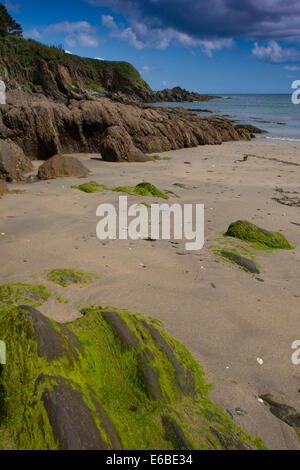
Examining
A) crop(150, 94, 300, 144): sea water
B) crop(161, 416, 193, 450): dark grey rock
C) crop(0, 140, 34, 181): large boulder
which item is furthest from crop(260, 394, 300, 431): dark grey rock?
crop(150, 94, 300, 144): sea water

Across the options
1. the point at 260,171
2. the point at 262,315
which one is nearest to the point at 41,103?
the point at 260,171

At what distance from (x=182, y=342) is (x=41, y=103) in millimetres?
12923

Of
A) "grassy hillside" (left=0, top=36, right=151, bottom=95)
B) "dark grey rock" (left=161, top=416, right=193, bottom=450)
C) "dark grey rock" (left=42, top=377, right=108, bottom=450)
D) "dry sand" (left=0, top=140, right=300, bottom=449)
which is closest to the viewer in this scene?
"dark grey rock" (left=42, top=377, right=108, bottom=450)

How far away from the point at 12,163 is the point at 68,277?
644 centimetres

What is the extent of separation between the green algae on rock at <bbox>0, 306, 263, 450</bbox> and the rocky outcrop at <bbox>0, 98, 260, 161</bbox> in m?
10.7

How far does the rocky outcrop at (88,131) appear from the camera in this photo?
12070 millimetres

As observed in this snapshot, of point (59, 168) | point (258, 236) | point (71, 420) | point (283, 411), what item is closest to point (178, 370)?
point (283, 411)

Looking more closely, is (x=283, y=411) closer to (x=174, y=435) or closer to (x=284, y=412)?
(x=284, y=412)

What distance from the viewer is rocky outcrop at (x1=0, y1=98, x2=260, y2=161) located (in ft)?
39.6

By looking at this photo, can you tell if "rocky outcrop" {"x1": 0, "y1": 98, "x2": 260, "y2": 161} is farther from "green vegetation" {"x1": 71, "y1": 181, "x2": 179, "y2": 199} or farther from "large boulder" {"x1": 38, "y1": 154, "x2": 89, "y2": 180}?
"green vegetation" {"x1": 71, "y1": 181, "x2": 179, "y2": 199}

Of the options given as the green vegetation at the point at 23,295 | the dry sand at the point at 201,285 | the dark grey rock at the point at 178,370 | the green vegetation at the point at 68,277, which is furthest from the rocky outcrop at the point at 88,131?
the dark grey rock at the point at 178,370

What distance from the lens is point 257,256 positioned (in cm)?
475

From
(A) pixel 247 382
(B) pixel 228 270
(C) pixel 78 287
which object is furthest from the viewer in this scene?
(B) pixel 228 270

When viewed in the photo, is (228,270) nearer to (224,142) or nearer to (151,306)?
(151,306)
